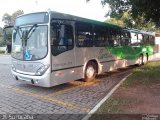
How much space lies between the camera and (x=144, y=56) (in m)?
19.8

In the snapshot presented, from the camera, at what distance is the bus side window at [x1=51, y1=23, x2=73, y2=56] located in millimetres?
8805

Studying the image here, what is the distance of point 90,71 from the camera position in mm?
11359

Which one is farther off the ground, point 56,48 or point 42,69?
point 56,48

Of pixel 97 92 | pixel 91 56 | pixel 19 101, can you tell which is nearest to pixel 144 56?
pixel 91 56

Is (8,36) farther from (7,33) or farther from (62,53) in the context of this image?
(62,53)

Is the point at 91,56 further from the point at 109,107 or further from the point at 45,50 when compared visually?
the point at 109,107

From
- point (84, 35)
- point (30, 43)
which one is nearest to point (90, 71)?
point (84, 35)

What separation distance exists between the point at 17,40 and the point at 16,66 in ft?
3.39

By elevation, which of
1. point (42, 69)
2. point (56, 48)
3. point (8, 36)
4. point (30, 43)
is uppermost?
point (8, 36)

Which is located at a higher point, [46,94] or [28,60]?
[28,60]

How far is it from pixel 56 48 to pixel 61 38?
51cm

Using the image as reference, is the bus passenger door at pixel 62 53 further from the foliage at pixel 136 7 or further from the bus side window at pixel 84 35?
the foliage at pixel 136 7

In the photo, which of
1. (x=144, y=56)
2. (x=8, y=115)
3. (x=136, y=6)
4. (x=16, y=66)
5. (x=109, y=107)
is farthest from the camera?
(x=144, y=56)

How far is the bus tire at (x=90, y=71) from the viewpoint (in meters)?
11.1
